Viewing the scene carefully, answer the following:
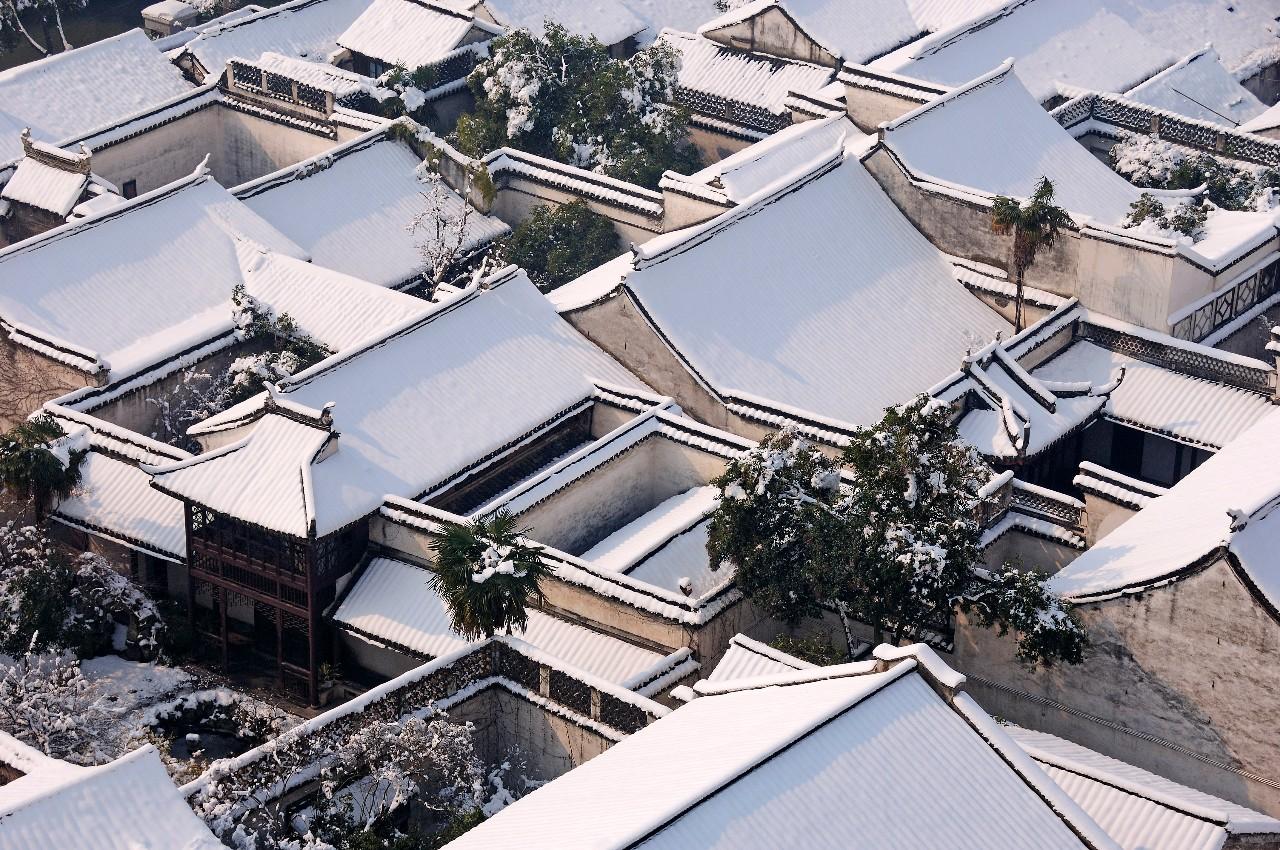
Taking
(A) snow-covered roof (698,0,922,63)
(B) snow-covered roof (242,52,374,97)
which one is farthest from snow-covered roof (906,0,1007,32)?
(B) snow-covered roof (242,52,374,97)

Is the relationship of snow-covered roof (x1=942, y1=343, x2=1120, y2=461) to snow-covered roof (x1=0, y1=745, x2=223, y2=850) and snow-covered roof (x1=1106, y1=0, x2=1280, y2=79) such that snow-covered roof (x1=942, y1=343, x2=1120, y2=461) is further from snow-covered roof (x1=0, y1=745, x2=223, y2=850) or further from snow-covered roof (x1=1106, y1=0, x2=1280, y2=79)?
snow-covered roof (x1=1106, y1=0, x2=1280, y2=79)

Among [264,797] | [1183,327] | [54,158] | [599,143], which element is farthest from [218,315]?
[1183,327]

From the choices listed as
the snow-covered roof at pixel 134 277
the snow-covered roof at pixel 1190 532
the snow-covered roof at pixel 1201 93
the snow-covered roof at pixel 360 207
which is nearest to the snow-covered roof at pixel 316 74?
the snow-covered roof at pixel 360 207

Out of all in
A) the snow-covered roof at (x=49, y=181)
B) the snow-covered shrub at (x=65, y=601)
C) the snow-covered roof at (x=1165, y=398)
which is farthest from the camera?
the snow-covered roof at (x=49, y=181)

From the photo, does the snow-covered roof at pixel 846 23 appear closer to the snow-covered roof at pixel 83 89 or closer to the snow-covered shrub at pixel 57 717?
the snow-covered roof at pixel 83 89

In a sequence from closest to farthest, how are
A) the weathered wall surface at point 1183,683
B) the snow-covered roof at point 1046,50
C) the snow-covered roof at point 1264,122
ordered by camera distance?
the weathered wall surface at point 1183,683, the snow-covered roof at point 1264,122, the snow-covered roof at point 1046,50

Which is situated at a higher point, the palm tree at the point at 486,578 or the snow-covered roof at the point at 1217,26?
the snow-covered roof at the point at 1217,26
